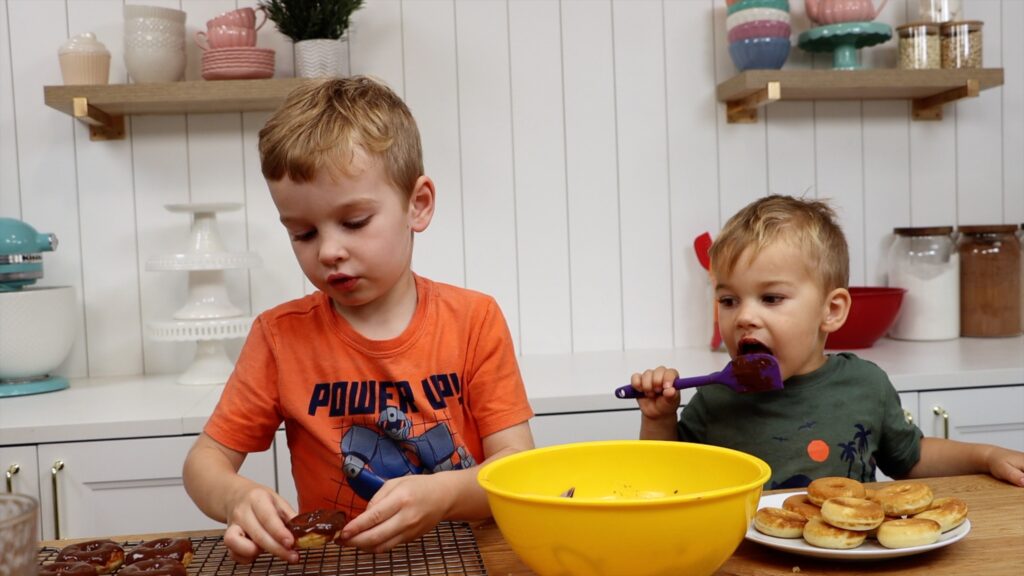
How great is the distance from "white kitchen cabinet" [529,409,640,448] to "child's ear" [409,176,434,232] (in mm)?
725

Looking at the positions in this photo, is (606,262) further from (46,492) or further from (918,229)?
(46,492)

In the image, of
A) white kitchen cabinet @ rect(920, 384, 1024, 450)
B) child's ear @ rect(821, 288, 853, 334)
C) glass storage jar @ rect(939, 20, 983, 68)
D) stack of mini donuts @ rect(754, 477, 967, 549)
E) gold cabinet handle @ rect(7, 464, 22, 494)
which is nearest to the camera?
stack of mini donuts @ rect(754, 477, 967, 549)

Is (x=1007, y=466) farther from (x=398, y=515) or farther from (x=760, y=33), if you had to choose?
(x=760, y=33)

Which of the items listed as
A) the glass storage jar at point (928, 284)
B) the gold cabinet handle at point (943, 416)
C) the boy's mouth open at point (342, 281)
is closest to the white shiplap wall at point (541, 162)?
the glass storage jar at point (928, 284)

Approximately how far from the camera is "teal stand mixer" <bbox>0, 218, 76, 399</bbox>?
195 cm

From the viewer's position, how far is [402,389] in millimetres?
1150

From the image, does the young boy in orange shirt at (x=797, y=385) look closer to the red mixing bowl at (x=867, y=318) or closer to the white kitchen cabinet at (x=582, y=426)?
the white kitchen cabinet at (x=582, y=426)

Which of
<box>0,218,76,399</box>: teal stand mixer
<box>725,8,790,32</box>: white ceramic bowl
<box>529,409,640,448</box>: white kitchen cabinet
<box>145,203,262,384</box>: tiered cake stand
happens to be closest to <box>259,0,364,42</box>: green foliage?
<box>145,203,262,384</box>: tiered cake stand

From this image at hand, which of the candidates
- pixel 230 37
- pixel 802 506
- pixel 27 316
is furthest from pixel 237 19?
pixel 802 506

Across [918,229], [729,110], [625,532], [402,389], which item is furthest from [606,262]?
[625,532]

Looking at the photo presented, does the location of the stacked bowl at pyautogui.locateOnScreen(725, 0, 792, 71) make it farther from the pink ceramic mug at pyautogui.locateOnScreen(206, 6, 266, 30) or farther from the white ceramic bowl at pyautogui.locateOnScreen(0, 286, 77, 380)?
the white ceramic bowl at pyautogui.locateOnScreen(0, 286, 77, 380)

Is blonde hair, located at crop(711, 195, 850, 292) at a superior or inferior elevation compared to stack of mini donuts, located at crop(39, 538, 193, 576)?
superior

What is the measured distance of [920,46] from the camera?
2277mm

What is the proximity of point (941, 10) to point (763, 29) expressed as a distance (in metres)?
0.50
